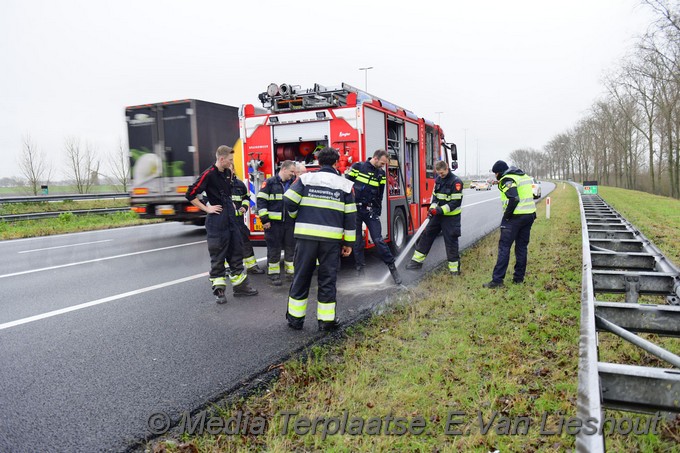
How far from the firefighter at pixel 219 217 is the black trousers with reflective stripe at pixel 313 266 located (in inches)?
60.9

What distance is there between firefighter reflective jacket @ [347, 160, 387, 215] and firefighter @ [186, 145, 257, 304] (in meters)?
1.91

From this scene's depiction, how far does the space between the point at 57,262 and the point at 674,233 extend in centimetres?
1383

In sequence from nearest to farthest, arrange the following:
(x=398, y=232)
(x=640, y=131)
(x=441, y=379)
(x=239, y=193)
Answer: (x=441, y=379)
(x=239, y=193)
(x=398, y=232)
(x=640, y=131)

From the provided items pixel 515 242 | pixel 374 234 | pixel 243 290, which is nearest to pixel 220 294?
pixel 243 290

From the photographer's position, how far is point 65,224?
52.3 ft

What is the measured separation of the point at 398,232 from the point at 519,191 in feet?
10.3

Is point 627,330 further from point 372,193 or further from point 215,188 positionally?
point 215,188

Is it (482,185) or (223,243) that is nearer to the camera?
(223,243)

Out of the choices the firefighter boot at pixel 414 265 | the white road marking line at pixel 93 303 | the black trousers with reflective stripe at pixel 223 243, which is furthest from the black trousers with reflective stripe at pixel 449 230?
the white road marking line at pixel 93 303

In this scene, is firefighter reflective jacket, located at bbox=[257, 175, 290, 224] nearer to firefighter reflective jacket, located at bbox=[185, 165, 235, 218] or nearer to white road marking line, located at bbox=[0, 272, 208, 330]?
firefighter reflective jacket, located at bbox=[185, 165, 235, 218]

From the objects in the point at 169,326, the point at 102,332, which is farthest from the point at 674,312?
the point at 102,332

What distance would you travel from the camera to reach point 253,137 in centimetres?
848

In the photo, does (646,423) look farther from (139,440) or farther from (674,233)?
(674,233)

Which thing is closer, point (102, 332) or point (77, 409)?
point (77, 409)
